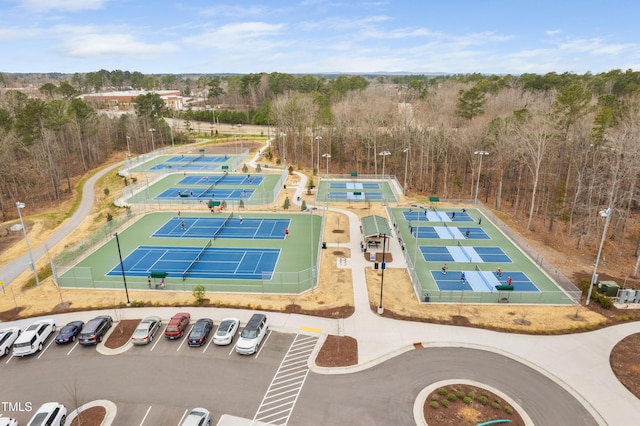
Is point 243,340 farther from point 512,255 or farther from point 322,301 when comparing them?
point 512,255

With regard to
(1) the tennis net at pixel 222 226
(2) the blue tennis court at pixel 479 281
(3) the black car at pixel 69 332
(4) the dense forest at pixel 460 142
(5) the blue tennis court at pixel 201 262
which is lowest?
(2) the blue tennis court at pixel 479 281

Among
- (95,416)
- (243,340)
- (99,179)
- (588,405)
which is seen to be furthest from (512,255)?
(99,179)

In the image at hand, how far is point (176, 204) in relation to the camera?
149 ft

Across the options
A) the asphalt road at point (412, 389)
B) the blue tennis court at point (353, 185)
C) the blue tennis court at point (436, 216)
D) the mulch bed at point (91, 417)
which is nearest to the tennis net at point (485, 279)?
the asphalt road at point (412, 389)

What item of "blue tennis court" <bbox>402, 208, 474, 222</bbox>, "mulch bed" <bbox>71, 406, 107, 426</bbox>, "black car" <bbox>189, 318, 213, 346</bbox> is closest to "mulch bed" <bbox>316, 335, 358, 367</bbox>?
"black car" <bbox>189, 318, 213, 346</bbox>

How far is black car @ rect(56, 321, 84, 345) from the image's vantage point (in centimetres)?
2077

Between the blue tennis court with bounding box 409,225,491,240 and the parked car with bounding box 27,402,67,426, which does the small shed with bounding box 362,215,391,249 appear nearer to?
the blue tennis court with bounding box 409,225,491,240

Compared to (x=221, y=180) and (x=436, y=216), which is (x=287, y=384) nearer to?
(x=436, y=216)

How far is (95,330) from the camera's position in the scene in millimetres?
20969

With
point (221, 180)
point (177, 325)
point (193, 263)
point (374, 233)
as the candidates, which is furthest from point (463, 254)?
point (221, 180)

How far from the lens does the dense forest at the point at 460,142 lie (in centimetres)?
3916

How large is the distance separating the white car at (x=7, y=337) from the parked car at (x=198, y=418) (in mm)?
12135

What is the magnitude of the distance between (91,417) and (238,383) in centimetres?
620

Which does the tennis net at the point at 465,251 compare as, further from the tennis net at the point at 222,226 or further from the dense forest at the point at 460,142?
the tennis net at the point at 222,226
